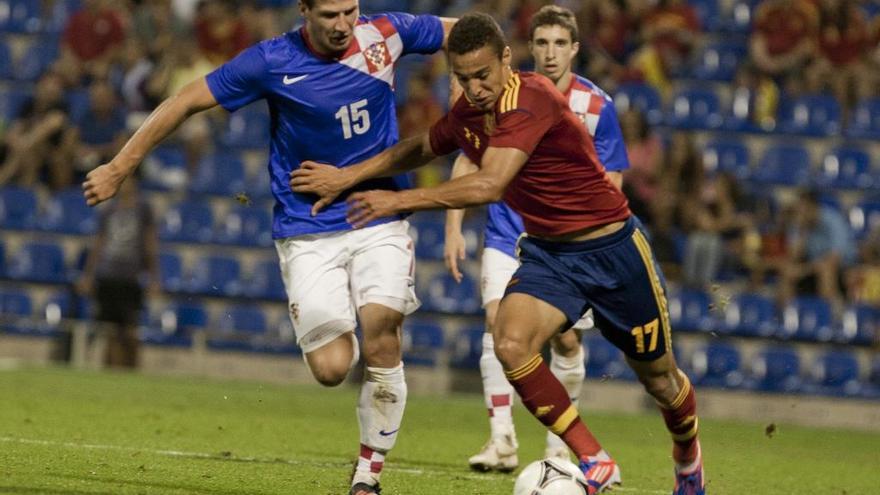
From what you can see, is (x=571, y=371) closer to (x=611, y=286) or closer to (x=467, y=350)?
(x=611, y=286)

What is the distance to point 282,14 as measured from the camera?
2083cm

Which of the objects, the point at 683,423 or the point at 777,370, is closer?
the point at 683,423

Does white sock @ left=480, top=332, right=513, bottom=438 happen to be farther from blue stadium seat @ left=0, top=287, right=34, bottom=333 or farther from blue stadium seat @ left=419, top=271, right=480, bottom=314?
blue stadium seat @ left=0, top=287, right=34, bottom=333

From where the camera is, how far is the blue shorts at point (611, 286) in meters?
7.00

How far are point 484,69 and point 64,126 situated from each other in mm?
13014

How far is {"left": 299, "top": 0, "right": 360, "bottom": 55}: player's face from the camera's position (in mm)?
7398

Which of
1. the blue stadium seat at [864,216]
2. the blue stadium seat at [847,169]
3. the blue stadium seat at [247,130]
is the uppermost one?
the blue stadium seat at [247,130]

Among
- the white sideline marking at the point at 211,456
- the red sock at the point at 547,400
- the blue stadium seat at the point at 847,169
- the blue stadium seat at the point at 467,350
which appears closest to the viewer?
the red sock at the point at 547,400

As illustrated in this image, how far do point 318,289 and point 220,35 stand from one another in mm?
12485

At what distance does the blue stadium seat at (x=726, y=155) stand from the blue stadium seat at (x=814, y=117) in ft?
1.86

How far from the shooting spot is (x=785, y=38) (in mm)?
18422

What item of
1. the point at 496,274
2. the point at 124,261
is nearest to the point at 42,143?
the point at 124,261

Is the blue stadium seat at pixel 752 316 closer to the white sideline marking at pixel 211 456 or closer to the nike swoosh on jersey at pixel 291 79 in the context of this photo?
the white sideline marking at pixel 211 456

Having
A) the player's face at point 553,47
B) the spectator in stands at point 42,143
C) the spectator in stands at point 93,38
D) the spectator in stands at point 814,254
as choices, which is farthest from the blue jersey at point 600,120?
the spectator in stands at point 93,38
